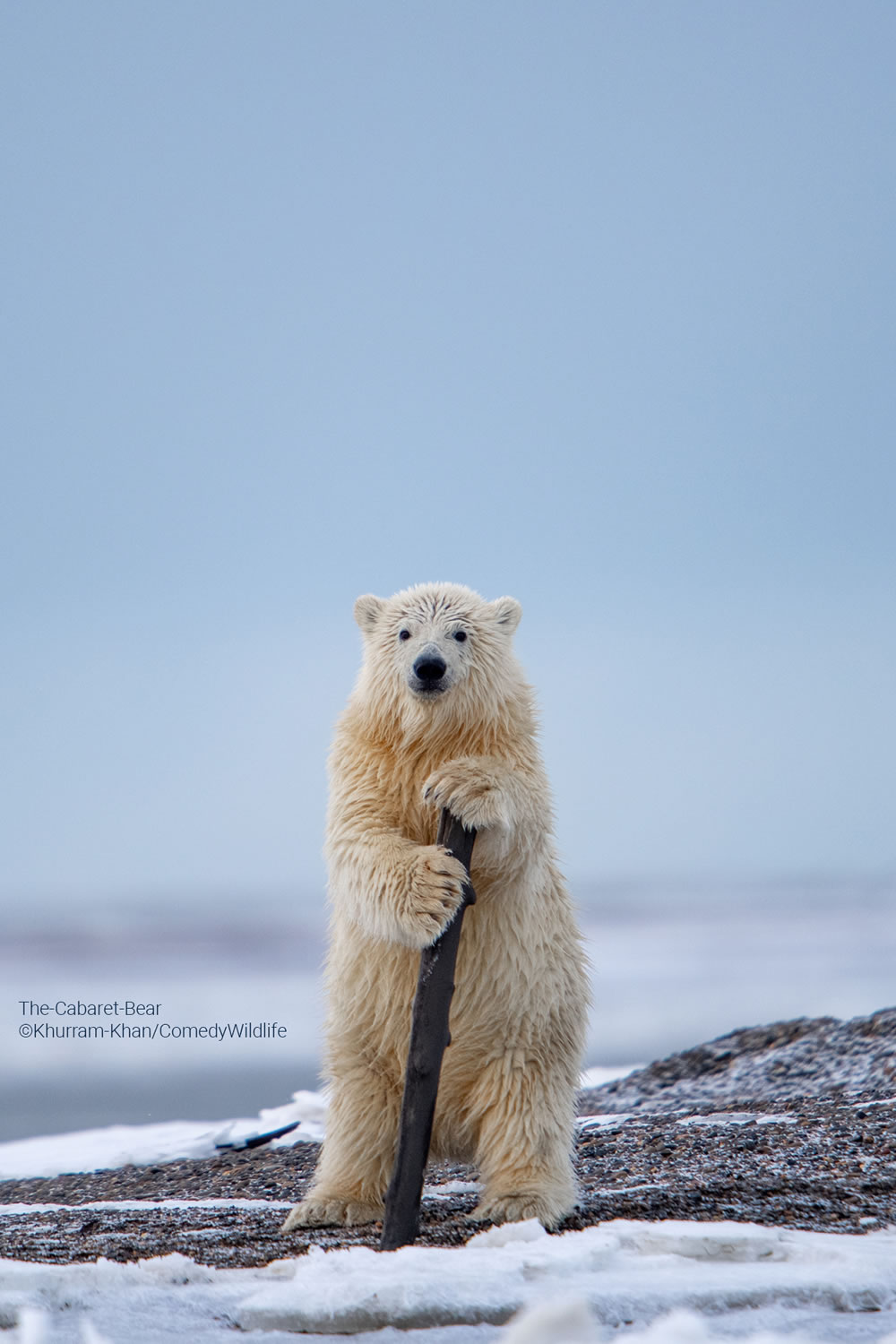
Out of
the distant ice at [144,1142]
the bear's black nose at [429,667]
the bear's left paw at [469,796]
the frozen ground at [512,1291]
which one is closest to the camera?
the frozen ground at [512,1291]

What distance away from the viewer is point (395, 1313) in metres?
3.29

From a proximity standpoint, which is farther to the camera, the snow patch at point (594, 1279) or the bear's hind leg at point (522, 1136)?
the bear's hind leg at point (522, 1136)

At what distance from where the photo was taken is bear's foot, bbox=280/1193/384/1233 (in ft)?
16.8

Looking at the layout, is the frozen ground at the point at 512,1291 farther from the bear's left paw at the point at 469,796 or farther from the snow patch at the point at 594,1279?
the bear's left paw at the point at 469,796

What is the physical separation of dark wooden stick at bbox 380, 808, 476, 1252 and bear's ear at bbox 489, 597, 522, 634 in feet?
5.36

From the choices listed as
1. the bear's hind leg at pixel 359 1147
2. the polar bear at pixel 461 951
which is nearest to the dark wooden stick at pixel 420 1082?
the polar bear at pixel 461 951

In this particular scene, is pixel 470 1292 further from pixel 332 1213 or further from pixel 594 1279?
pixel 332 1213

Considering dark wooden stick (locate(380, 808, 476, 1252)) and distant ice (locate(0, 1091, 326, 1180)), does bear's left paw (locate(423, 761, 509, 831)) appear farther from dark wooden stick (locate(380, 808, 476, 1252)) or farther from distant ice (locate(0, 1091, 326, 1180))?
distant ice (locate(0, 1091, 326, 1180))

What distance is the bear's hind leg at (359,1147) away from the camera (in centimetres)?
527

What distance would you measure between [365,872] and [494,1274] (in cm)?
189

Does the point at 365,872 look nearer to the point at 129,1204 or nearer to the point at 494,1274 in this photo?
the point at 494,1274

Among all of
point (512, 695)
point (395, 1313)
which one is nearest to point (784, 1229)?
point (395, 1313)

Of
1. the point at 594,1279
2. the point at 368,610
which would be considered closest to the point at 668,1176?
the point at 594,1279

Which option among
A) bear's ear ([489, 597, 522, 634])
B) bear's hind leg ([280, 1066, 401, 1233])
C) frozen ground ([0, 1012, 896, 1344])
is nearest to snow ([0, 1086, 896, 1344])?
frozen ground ([0, 1012, 896, 1344])
